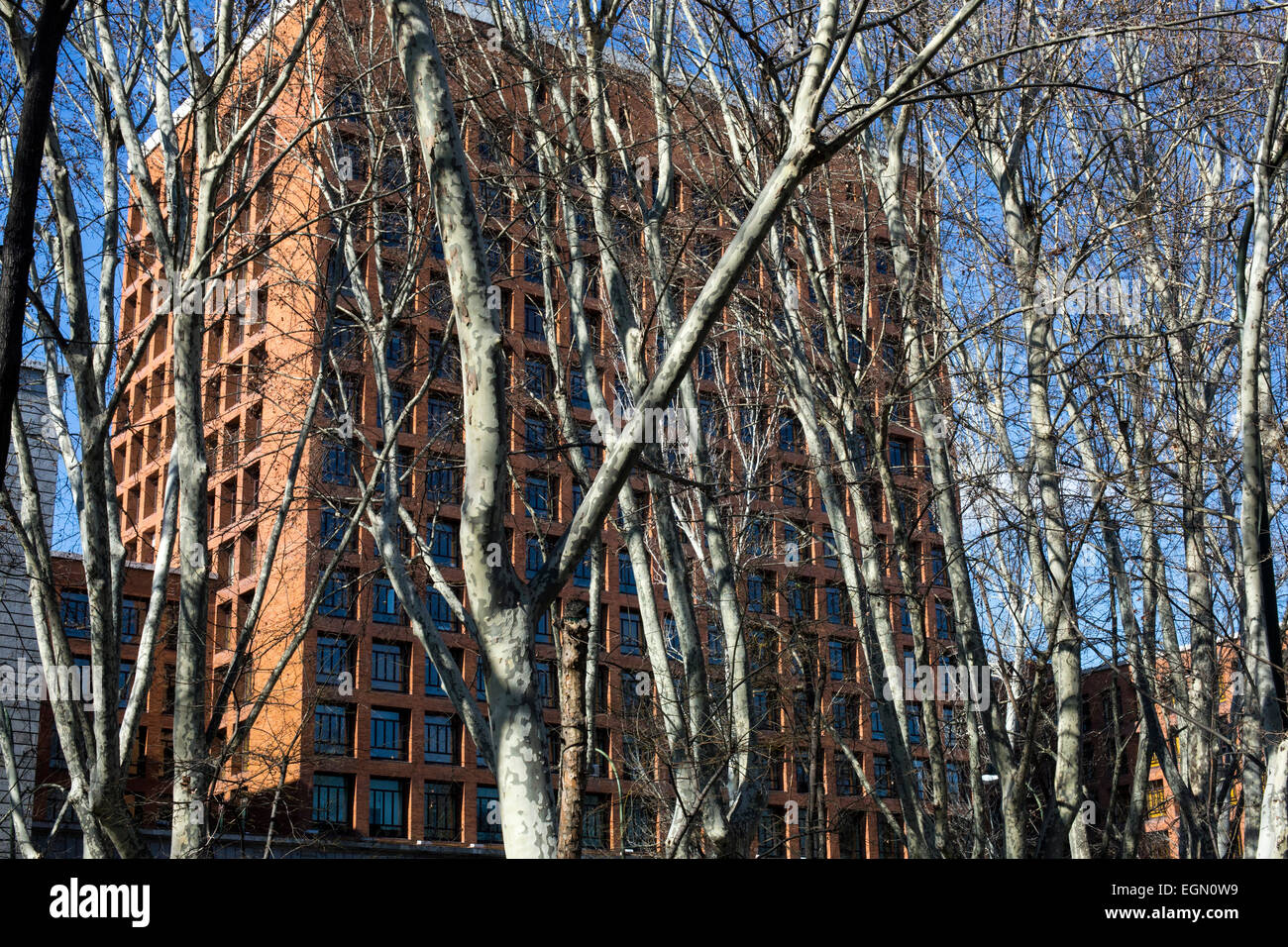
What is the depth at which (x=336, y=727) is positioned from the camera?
4072 cm

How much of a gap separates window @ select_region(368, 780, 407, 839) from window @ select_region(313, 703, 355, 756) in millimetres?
1503

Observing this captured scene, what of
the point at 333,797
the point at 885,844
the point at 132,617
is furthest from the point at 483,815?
the point at 885,844

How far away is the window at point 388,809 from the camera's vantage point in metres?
40.5

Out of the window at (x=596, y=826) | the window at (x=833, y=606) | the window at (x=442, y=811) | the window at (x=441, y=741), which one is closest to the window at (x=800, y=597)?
the window at (x=833, y=606)

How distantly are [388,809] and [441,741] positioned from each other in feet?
9.50

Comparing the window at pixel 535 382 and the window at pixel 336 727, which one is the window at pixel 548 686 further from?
the window at pixel 535 382

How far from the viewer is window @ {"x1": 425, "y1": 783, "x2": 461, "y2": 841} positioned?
41.3 metres

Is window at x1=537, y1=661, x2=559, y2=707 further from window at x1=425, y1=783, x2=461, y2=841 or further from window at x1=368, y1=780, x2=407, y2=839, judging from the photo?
window at x1=368, y1=780, x2=407, y2=839

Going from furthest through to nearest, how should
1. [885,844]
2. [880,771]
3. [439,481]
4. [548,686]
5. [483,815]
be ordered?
1. [880,771]
2. [885,844]
3. [548,686]
4. [483,815]
5. [439,481]

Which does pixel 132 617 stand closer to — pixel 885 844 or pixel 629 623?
pixel 629 623

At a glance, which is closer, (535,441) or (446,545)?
(535,441)

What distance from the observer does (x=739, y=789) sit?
9.83 meters
